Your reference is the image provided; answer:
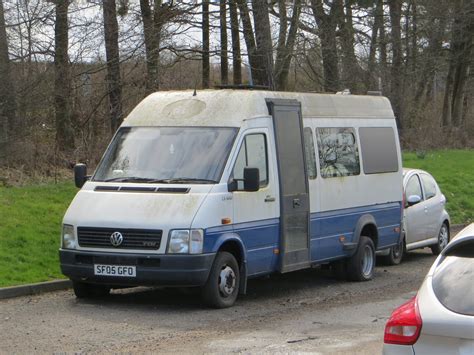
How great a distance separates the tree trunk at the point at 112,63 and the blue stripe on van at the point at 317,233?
900 cm

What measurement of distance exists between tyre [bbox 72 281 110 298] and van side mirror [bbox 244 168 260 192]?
92.4 inches

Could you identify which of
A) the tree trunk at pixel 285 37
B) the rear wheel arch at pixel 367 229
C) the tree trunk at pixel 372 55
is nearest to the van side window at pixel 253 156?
the rear wheel arch at pixel 367 229

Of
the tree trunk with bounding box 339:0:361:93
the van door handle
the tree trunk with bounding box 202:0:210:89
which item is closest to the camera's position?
the van door handle

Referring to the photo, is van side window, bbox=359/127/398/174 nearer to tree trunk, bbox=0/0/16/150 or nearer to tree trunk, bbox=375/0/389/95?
tree trunk, bbox=0/0/16/150

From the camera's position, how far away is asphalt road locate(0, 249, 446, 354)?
9.15 metres

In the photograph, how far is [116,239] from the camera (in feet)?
36.4

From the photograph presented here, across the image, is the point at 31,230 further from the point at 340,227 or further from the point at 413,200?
the point at 413,200

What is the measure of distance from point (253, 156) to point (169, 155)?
109cm

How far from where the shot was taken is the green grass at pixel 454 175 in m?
24.9

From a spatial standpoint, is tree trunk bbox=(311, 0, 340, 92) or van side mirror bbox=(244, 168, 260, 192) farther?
tree trunk bbox=(311, 0, 340, 92)

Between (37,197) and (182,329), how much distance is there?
757 centimetres

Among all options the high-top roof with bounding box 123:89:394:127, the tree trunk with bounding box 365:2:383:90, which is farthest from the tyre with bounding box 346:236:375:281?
the tree trunk with bounding box 365:2:383:90

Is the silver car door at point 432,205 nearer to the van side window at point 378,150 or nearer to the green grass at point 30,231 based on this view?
the van side window at point 378,150

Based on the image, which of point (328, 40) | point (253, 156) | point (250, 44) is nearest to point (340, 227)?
point (253, 156)
